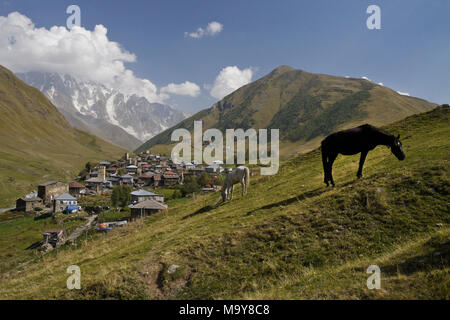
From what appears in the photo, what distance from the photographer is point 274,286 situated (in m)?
8.45

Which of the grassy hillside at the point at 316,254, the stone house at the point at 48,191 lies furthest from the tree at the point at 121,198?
the grassy hillside at the point at 316,254

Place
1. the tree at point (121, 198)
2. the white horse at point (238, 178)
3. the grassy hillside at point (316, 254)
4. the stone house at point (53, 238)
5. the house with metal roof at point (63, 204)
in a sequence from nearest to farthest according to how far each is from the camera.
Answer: the grassy hillside at point (316, 254), the white horse at point (238, 178), the stone house at point (53, 238), the tree at point (121, 198), the house with metal roof at point (63, 204)

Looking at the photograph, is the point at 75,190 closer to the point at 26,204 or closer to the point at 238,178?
the point at 26,204

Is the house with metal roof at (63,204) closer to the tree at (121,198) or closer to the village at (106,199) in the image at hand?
the village at (106,199)

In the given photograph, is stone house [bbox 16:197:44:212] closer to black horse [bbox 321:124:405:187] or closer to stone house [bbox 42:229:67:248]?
stone house [bbox 42:229:67:248]

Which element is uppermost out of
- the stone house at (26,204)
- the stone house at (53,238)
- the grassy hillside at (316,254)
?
the grassy hillside at (316,254)

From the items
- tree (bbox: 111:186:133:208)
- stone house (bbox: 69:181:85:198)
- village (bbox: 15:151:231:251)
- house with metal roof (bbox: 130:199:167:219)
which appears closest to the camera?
house with metal roof (bbox: 130:199:167:219)

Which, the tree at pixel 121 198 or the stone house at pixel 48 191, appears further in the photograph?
the stone house at pixel 48 191

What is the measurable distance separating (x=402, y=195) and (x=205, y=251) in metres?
9.59

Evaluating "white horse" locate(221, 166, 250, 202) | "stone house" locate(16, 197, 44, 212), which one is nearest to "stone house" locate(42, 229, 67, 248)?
"white horse" locate(221, 166, 250, 202)

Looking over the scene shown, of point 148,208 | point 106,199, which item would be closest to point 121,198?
point 106,199

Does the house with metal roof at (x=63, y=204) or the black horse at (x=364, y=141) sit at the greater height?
the black horse at (x=364, y=141)
